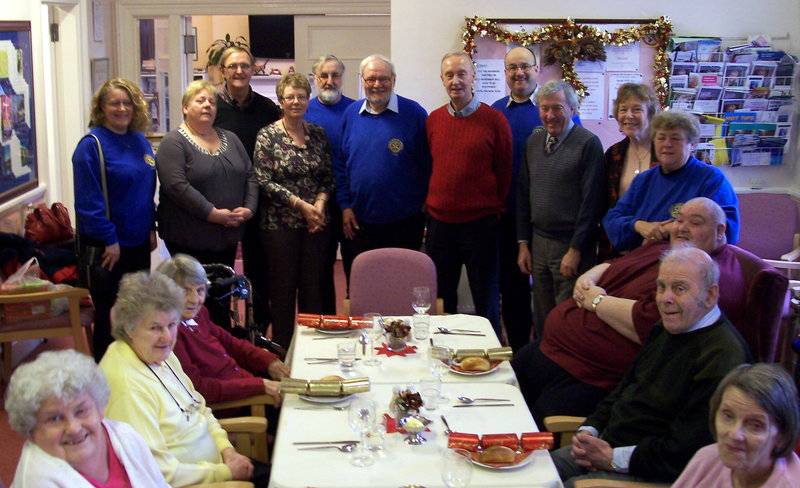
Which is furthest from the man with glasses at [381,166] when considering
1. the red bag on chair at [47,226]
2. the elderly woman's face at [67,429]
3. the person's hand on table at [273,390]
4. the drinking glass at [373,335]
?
the elderly woman's face at [67,429]

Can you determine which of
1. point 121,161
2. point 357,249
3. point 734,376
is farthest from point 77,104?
point 734,376

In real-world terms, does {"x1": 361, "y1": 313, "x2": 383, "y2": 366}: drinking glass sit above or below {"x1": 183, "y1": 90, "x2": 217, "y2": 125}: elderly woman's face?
below

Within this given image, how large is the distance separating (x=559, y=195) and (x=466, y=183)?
51 centimetres

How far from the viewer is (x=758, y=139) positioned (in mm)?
5984

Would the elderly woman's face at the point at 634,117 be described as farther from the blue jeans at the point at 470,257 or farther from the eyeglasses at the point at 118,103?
the eyeglasses at the point at 118,103

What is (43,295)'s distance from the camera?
4547 mm

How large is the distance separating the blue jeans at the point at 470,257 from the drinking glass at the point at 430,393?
1931 millimetres

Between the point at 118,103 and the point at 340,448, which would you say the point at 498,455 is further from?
the point at 118,103

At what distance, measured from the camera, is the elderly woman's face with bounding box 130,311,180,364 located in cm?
286

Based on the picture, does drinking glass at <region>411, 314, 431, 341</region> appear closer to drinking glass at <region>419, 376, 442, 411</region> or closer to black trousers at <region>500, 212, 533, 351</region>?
drinking glass at <region>419, 376, 442, 411</region>

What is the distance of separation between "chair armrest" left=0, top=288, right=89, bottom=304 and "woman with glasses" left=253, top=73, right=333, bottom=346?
0.99 m

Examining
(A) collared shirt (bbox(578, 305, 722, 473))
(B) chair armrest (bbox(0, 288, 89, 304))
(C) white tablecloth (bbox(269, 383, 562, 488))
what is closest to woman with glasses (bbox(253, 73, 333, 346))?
(B) chair armrest (bbox(0, 288, 89, 304))

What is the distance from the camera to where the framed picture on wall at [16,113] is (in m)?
5.41

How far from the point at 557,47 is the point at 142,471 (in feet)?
13.9
